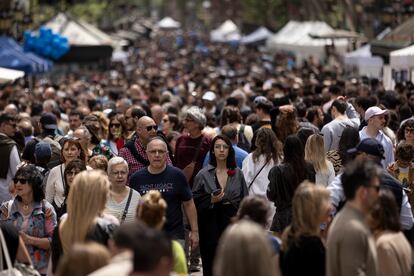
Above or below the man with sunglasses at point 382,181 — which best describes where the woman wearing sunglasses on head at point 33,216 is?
below

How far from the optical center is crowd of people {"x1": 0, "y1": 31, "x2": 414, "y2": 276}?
6336 mm

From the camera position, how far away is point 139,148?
12227 millimetres

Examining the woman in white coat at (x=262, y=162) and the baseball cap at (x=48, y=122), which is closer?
the woman in white coat at (x=262, y=162)

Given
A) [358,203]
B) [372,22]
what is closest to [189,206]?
[358,203]

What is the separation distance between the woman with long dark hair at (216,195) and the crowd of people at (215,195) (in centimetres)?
1

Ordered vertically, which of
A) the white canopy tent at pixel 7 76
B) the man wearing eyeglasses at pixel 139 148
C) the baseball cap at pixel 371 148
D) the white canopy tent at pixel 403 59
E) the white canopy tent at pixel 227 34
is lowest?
the man wearing eyeglasses at pixel 139 148

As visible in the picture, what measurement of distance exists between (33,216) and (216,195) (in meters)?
2.19

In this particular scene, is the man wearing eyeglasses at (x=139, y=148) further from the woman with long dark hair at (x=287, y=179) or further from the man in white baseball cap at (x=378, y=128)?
the man in white baseball cap at (x=378, y=128)

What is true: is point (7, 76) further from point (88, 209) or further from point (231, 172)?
point (88, 209)

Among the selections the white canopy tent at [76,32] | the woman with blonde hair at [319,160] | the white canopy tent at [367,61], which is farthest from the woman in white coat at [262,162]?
the white canopy tent at [76,32]

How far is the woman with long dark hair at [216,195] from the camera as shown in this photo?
1105 centimetres

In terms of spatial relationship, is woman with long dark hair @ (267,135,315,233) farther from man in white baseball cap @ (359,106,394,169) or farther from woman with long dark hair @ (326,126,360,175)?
man in white baseball cap @ (359,106,394,169)

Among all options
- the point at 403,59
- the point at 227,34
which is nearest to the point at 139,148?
the point at 403,59

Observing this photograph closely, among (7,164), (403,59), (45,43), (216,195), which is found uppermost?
(45,43)
